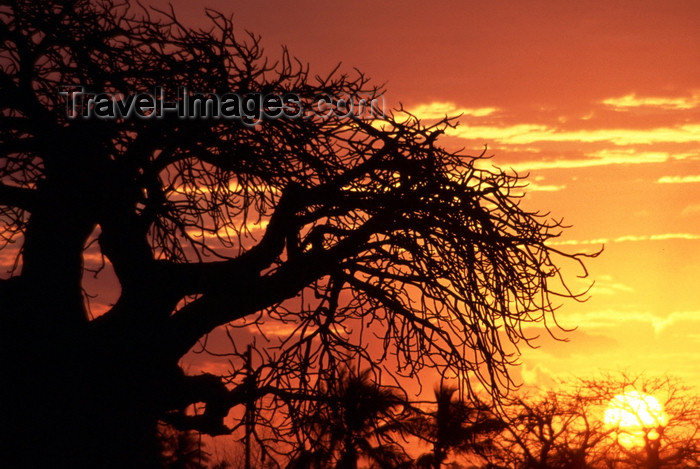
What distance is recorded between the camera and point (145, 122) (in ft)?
23.8

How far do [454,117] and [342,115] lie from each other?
1.07 m

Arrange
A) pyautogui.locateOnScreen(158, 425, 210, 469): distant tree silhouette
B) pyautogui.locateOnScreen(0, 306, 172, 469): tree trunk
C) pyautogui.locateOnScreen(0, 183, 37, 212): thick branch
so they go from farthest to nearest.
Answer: pyautogui.locateOnScreen(158, 425, 210, 469): distant tree silhouette, pyautogui.locateOnScreen(0, 183, 37, 212): thick branch, pyautogui.locateOnScreen(0, 306, 172, 469): tree trunk

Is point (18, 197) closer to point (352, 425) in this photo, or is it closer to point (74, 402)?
point (74, 402)

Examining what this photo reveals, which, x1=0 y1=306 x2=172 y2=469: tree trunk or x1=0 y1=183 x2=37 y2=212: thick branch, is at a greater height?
x1=0 y1=183 x2=37 y2=212: thick branch

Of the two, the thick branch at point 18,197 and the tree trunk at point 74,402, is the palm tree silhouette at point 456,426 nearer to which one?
the tree trunk at point 74,402

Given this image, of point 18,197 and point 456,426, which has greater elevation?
point 18,197

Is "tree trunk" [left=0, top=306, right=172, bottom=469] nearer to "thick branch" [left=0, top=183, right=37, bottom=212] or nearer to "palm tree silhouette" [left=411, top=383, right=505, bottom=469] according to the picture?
"thick branch" [left=0, top=183, right=37, bottom=212]

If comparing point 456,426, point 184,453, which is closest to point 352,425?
point 456,426

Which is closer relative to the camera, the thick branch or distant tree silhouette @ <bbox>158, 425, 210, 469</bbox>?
the thick branch

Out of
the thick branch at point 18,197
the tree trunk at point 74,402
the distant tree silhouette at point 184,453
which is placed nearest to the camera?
the tree trunk at point 74,402

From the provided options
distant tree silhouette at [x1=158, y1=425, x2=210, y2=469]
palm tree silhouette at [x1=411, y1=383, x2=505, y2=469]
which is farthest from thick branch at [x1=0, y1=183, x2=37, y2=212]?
palm tree silhouette at [x1=411, y1=383, x2=505, y2=469]

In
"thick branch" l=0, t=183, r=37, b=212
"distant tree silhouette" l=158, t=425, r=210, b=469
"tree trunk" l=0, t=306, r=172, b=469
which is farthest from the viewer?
"distant tree silhouette" l=158, t=425, r=210, b=469

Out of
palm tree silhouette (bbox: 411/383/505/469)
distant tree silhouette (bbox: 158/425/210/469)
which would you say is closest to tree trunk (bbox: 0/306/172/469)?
distant tree silhouette (bbox: 158/425/210/469)

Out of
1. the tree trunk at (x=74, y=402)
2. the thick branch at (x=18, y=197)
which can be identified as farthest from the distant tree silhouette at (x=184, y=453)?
the thick branch at (x=18, y=197)
